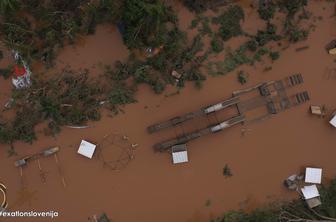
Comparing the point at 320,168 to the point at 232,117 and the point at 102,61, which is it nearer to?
the point at 232,117

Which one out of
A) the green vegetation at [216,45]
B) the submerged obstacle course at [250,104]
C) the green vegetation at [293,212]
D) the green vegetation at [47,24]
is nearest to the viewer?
the green vegetation at [293,212]

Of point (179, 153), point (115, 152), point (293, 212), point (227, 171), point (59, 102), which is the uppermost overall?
point (59, 102)

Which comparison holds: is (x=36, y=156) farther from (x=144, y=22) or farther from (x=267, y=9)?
(x=267, y=9)

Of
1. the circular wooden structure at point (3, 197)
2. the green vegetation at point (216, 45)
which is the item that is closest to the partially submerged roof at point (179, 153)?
the green vegetation at point (216, 45)

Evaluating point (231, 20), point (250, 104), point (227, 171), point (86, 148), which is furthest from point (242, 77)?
point (86, 148)

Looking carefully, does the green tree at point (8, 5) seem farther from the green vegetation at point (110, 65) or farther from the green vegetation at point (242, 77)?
the green vegetation at point (242, 77)

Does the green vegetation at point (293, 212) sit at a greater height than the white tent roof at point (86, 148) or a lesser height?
lesser

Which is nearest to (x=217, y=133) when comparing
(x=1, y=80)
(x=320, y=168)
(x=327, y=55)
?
(x=320, y=168)
